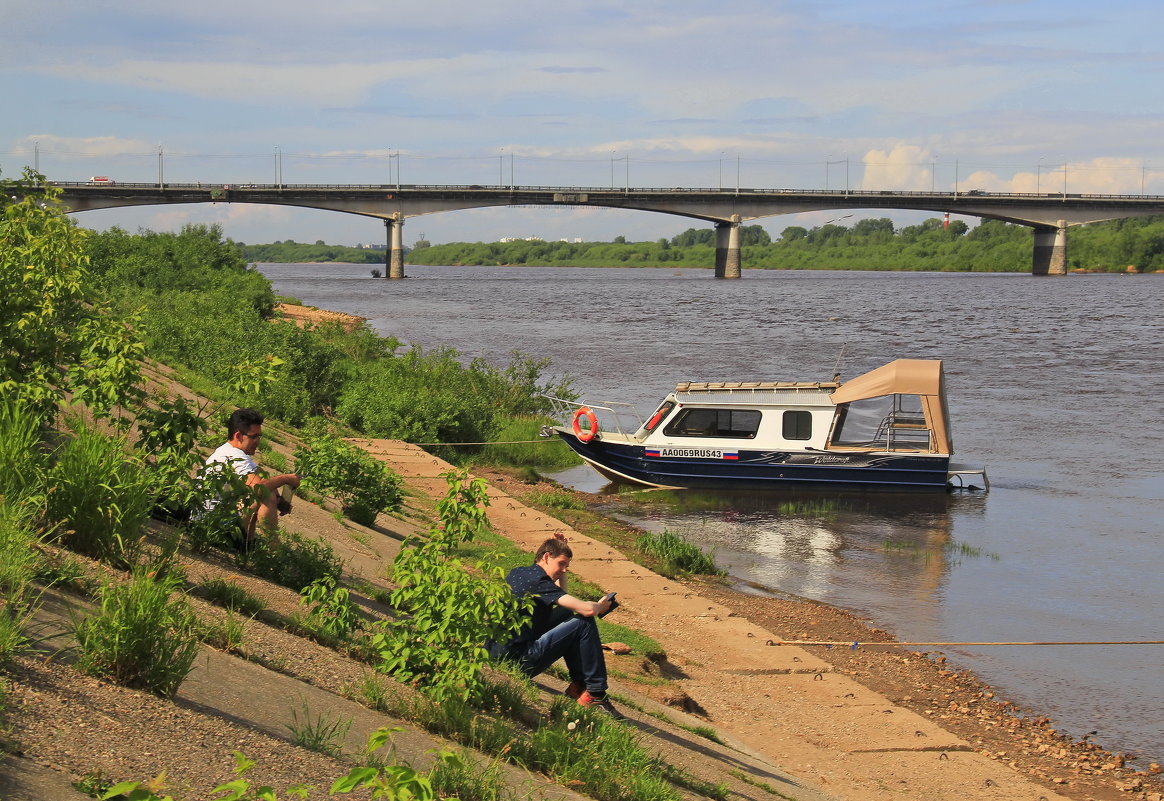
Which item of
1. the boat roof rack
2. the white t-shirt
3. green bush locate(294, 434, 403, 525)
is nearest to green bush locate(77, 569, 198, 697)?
the white t-shirt

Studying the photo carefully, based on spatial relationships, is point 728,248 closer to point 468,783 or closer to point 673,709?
point 673,709

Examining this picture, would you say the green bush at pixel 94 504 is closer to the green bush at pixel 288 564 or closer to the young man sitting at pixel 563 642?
the green bush at pixel 288 564

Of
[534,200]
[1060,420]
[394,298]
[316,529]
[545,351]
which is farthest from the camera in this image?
[534,200]

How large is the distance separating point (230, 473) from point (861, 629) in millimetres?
8597

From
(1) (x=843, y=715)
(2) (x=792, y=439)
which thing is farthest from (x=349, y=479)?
(2) (x=792, y=439)

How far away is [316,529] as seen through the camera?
37.6ft

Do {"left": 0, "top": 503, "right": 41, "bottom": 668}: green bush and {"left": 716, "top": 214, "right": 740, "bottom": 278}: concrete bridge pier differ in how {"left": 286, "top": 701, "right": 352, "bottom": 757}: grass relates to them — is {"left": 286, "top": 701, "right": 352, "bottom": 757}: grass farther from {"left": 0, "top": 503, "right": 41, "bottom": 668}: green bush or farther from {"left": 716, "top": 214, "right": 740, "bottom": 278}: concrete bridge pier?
{"left": 716, "top": 214, "right": 740, "bottom": 278}: concrete bridge pier

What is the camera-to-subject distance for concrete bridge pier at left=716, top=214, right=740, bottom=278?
120m

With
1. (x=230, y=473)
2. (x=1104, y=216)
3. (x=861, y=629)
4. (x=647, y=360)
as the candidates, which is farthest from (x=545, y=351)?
(x=1104, y=216)

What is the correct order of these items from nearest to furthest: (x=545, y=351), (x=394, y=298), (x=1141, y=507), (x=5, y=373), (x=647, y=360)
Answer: (x=5, y=373) → (x=1141, y=507) → (x=647, y=360) → (x=545, y=351) → (x=394, y=298)

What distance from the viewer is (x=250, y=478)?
8.62 meters

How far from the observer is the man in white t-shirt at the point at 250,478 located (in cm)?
841

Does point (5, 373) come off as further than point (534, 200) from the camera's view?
No

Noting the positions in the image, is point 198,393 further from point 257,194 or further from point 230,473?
point 257,194
